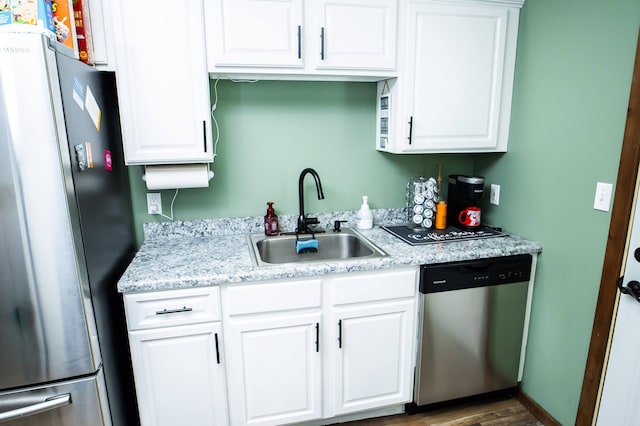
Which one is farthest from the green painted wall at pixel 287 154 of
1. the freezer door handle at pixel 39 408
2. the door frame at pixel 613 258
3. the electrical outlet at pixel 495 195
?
the door frame at pixel 613 258

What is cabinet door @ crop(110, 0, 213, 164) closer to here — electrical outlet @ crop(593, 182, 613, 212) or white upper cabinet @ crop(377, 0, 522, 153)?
white upper cabinet @ crop(377, 0, 522, 153)

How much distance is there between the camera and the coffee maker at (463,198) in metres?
2.10

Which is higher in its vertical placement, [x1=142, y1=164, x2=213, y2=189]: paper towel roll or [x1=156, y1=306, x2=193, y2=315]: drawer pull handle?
[x1=142, y1=164, x2=213, y2=189]: paper towel roll

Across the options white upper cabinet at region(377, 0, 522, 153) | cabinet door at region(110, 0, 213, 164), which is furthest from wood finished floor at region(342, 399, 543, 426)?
cabinet door at region(110, 0, 213, 164)

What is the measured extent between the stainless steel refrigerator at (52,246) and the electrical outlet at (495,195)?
2.00 metres

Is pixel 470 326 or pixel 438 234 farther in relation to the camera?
pixel 438 234

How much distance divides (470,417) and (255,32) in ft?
7.08

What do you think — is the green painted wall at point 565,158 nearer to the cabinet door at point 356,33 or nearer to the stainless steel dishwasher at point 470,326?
the stainless steel dishwasher at point 470,326

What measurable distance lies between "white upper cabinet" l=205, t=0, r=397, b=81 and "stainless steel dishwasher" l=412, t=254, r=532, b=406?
1044 mm

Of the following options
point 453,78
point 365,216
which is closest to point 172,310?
point 365,216

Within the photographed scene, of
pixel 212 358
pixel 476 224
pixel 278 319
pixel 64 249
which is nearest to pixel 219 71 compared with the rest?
pixel 64 249

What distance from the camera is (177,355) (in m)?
1.60

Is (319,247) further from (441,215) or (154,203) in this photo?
(154,203)

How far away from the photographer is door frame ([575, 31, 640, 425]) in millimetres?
1409
